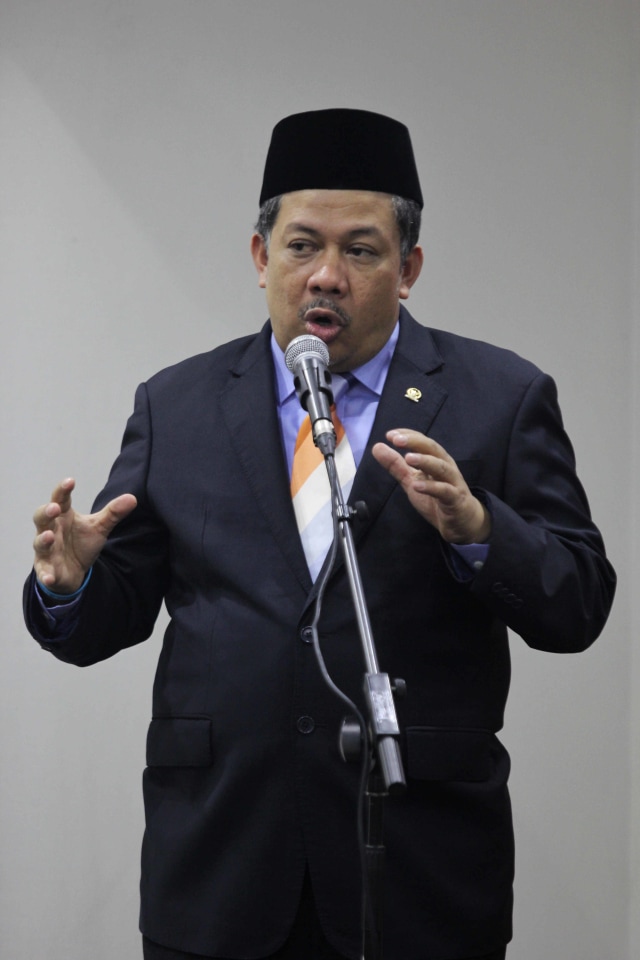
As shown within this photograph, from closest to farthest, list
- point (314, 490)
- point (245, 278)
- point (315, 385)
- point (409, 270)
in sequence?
point (315, 385), point (314, 490), point (409, 270), point (245, 278)

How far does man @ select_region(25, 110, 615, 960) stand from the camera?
6.08 feet

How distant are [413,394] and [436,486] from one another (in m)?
0.42

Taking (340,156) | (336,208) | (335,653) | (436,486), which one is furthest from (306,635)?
(340,156)

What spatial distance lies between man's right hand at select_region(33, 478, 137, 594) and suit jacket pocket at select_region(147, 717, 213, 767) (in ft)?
0.90

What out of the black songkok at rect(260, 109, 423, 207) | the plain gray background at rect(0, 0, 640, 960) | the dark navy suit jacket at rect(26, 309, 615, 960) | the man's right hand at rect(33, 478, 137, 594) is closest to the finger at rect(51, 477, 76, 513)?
the man's right hand at rect(33, 478, 137, 594)

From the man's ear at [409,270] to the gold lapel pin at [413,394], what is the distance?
0.22m

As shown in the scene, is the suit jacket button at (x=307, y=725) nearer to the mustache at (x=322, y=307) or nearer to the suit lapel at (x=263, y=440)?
the suit lapel at (x=263, y=440)

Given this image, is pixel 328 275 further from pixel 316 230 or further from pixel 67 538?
pixel 67 538

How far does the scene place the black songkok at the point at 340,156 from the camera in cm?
212

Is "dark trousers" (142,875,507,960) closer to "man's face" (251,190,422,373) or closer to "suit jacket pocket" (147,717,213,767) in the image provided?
"suit jacket pocket" (147,717,213,767)

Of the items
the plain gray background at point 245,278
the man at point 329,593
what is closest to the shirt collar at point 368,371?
the man at point 329,593

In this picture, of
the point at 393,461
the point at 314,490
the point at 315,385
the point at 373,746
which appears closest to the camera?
the point at 373,746

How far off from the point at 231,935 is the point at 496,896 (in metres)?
0.41

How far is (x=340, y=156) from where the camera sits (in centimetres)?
213
